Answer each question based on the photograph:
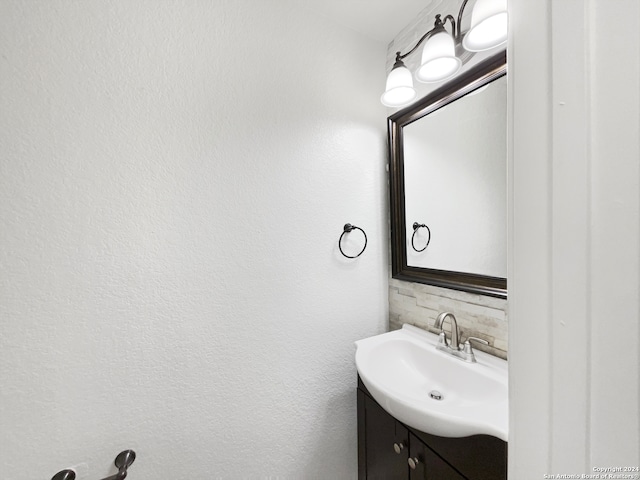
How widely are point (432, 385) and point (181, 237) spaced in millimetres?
1101

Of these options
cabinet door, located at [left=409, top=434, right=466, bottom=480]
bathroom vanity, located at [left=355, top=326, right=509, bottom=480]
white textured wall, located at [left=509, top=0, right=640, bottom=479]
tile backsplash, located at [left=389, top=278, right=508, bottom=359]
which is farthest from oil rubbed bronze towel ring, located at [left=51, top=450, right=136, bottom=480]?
tile backsplash, located at [left=389, top=278, right=508, bottom=359]

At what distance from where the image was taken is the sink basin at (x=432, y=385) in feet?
2.19

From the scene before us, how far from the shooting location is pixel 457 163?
3.43 ft

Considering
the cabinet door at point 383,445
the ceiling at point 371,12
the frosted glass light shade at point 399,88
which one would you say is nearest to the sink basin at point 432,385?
the cabinet door at point 383,445

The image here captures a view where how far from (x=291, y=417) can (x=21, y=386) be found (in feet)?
2.81

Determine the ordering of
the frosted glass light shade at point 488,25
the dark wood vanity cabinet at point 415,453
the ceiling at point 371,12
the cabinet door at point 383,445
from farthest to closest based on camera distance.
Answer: the ceiling at point 371,12 < the cabinet door at point 383,445 < the frosted glass light shade at point 488,25 < the dark wood vanity cabinet at point 415,453

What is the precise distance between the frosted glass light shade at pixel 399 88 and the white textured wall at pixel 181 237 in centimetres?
15

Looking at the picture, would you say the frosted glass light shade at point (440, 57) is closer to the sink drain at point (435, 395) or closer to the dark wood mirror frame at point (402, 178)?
the dark wood mirror frame at point (402, 178)

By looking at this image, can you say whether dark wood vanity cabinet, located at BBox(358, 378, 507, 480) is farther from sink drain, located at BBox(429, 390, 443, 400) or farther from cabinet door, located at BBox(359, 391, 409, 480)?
sink drain, located at BBox(429, 390, 443, 400)

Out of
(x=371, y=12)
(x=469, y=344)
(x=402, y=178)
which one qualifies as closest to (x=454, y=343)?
(x=469, y=344)

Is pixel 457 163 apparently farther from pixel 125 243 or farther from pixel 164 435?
pixel 164 435

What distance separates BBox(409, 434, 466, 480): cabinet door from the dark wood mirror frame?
539 mm

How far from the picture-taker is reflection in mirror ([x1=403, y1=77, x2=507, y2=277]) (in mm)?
905

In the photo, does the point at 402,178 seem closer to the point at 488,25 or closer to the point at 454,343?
the point at 488,25
